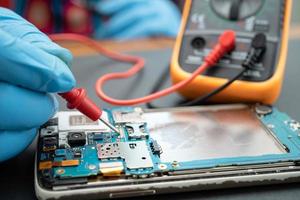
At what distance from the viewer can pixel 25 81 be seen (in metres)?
0.41

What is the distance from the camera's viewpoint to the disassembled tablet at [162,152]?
1.35 ft

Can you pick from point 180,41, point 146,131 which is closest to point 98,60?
point 180,41

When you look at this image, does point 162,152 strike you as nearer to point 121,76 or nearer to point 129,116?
point 129,116

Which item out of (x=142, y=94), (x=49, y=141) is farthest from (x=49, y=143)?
(x=142, y=94)

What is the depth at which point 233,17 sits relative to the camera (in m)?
0.65

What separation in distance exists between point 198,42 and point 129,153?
0.26 metres

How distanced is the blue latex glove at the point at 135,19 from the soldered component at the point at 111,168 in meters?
0.62

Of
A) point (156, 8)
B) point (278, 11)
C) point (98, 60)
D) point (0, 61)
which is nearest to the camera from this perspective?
point (0, 61)

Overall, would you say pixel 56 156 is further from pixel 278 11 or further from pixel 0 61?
pixel 278 11

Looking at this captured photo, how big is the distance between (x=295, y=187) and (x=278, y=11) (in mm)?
305

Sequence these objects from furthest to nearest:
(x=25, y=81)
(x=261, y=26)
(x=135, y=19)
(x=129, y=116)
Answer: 1. (x=135, y=19)
2. (x=261, y=26)
3. (x=129, y=116)
4. (x=25, y=81)

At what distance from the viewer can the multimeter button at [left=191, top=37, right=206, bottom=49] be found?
2.10ft

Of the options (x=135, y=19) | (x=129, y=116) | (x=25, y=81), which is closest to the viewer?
(x=25, y=81)

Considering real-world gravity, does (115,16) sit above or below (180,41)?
below
